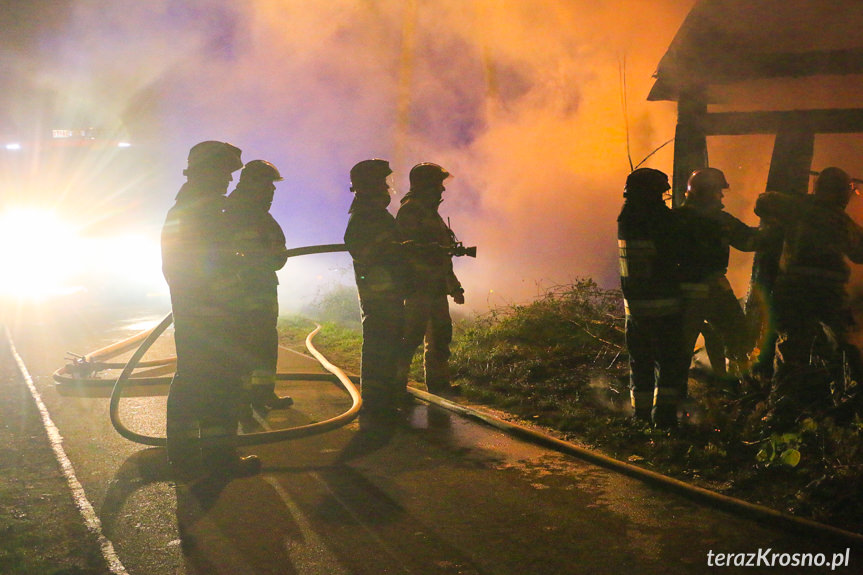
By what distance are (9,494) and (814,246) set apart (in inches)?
217

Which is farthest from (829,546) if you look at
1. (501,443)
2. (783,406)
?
(501,443)

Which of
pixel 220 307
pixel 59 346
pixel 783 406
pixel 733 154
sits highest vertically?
pixel 733 154

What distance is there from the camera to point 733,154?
8469mm

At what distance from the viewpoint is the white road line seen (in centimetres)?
324

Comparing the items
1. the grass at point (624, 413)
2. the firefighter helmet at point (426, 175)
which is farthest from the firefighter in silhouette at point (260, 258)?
the grass at point (624, 413)

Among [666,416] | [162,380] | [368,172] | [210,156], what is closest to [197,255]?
[210,156]

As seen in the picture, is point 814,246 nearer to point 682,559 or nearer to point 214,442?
point 682,559

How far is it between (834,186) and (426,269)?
11.2ft

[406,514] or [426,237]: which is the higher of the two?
[426,237]

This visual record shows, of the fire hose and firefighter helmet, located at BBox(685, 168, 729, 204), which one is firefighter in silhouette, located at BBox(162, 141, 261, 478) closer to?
the fire hose

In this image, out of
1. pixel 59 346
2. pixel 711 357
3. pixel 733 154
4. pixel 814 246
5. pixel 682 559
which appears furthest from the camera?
pixel 59 346

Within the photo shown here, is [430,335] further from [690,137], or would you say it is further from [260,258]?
[690,137]

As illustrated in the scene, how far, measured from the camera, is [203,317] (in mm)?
4336

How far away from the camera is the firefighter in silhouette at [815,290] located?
4691 millimetres
